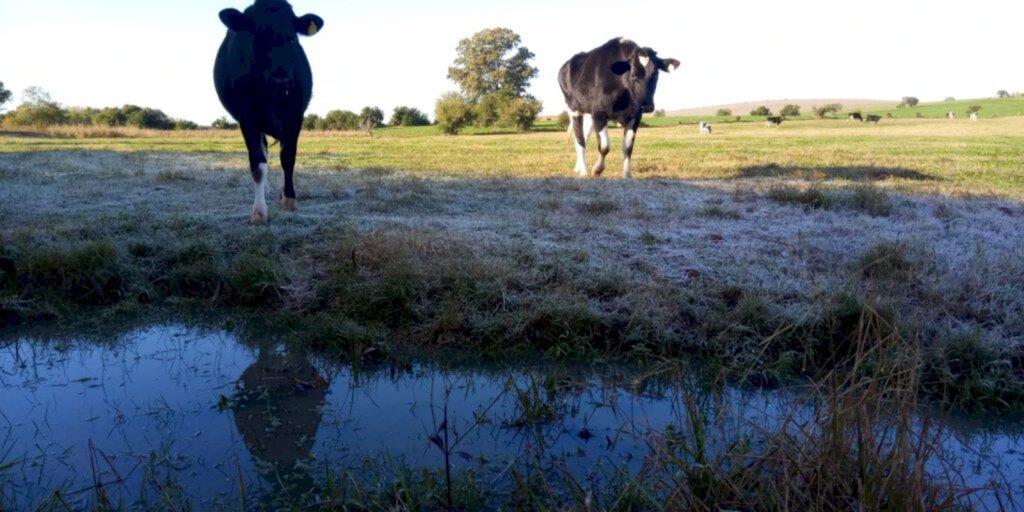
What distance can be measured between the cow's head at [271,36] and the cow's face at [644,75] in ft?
21.0

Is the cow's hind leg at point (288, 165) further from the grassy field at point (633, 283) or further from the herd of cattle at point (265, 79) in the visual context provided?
the grassy field at point (633, 283)

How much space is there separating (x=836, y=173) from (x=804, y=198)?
4851mm

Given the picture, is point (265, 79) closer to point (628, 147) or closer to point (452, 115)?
point (628, 147)

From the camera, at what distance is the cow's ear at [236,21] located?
22.1 feet

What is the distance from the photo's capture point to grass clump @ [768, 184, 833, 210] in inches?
307

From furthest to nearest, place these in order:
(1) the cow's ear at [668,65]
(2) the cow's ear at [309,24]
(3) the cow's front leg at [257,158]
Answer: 1. (1) the cow's ear at [668,65]
2. (2) the cow's ear at [309,24]
3. (3) the cow's front leg at [257,158]

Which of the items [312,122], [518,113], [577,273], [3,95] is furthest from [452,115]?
[577,273]

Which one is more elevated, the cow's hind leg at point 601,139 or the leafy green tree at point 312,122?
the leafy green tree at point 312,122

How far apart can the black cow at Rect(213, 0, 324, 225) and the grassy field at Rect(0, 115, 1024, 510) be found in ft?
2.37

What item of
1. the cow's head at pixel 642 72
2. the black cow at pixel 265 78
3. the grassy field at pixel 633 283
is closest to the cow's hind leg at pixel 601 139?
the cow's head at pixel 642 72

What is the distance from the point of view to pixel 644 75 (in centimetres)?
1167

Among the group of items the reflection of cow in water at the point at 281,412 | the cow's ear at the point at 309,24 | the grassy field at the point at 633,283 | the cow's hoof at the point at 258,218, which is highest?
the cow's ear at the point at 309,24

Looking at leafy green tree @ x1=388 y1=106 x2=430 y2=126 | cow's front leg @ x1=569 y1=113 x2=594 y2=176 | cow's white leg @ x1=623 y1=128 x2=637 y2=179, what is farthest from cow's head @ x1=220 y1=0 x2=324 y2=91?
leafy green tree @ x1=388 y1=106 x2=430 y2=126

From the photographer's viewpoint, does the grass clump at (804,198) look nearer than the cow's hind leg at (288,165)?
No
